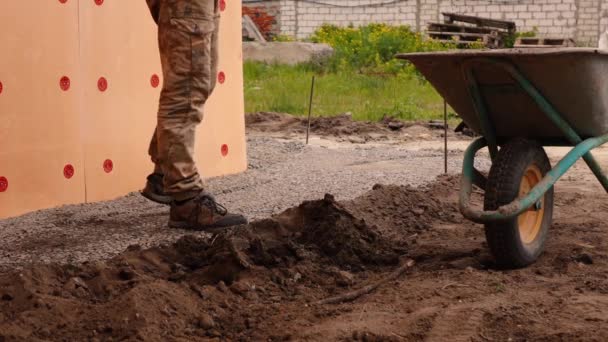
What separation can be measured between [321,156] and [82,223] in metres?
2.97

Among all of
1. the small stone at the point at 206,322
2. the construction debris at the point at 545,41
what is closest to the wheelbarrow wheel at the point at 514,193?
the small stone at the point at 206,322

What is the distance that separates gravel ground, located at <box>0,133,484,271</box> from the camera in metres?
4.84

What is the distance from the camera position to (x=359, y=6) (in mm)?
22875

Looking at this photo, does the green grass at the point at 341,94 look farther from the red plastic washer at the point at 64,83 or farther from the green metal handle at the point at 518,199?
the green metal handle at the point at 518,199

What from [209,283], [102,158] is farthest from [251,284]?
[102,158]

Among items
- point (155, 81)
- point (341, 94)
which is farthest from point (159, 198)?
point (341, 94)

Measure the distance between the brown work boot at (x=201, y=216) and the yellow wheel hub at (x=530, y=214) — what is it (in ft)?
4.68

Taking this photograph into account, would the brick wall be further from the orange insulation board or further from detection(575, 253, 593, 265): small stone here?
detection(575, 253, 593, 265): small stone

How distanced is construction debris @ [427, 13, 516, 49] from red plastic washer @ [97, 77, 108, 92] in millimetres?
13255

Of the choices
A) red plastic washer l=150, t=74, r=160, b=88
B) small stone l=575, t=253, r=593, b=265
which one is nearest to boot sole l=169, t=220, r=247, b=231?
red plastic washer l=150, t=74, r=160, b=88

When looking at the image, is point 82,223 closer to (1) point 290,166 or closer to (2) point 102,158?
(2) point 102,158

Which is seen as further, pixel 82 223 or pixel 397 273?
pixel 82 223

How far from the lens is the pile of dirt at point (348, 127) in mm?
9664

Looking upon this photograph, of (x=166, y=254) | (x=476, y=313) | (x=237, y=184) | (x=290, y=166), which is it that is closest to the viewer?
(x=476, y=313)
